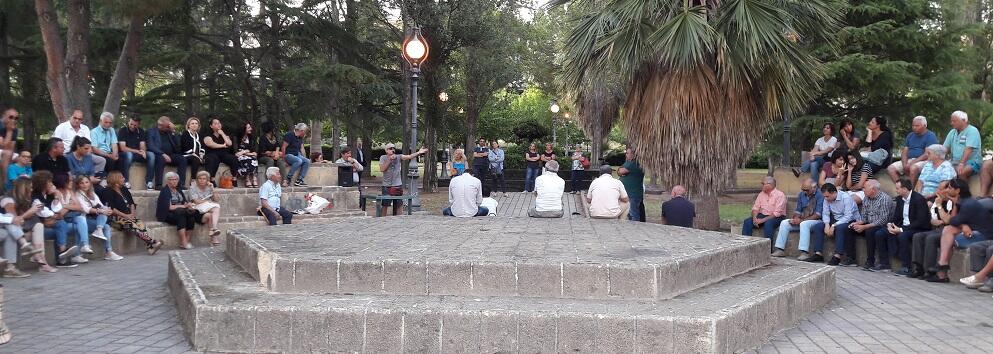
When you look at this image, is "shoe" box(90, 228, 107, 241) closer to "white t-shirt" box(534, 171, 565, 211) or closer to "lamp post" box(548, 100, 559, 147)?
"white t-shirt" box(534, 171, 565, 211)

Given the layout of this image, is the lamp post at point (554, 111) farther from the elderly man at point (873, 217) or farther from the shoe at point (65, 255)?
the shoe at point (65, 255)

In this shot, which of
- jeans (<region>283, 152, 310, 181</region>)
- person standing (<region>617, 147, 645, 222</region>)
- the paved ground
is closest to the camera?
the paved ground

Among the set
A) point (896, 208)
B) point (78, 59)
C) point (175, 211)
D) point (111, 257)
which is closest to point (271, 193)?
point (175, 211)

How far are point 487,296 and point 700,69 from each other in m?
7.72

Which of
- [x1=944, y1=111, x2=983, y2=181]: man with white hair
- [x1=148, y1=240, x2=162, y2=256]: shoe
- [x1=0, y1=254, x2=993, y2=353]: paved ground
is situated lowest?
[x1=0, y1=254, x2=993, y2=353]: paved ground

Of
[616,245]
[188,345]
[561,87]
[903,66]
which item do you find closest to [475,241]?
[616,245]

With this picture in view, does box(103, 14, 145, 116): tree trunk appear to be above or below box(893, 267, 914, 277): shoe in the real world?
above

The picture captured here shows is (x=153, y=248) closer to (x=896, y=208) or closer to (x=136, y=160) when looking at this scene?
(x=136, y=160)

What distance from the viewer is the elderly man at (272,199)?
12672 millimetres

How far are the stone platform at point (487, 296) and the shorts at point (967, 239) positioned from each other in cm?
221

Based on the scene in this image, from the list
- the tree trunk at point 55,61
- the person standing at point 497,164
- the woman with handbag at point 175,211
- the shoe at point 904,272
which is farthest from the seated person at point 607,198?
the tree trunk at point 55,61

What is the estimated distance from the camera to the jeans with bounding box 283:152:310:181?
14266mm

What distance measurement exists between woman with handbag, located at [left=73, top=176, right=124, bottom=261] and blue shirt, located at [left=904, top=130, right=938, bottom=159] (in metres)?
12.2

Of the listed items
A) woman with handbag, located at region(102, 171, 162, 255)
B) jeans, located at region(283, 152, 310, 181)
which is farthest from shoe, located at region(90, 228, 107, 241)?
jeans, located at region(283, 152, 310, 181)
